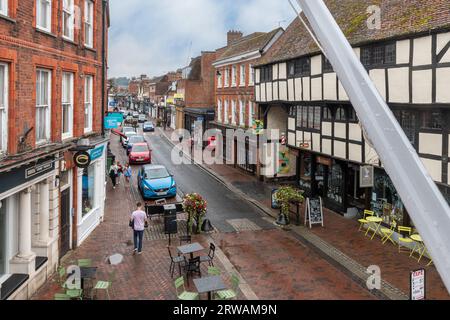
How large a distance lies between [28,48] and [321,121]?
43.0 feet

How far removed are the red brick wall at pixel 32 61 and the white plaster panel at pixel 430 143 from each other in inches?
445

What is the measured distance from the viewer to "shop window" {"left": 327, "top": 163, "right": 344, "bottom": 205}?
1920 centimetres

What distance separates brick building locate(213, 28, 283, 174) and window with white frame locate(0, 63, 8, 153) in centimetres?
1957

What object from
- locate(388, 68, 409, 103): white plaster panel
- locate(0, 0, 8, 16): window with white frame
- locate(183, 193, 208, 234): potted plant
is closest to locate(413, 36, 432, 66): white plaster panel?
locate(388, 68, 409, 103): white plaster panel

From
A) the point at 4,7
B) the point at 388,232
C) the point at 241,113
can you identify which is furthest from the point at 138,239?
the point at 241,113

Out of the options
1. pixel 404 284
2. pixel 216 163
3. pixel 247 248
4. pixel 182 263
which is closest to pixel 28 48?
pixel 182 263

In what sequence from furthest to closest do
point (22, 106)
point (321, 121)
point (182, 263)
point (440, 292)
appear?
point (321, 121)
point (182, 263)
point (440, 292)
point (22, 106)

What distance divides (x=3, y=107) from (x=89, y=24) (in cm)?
800

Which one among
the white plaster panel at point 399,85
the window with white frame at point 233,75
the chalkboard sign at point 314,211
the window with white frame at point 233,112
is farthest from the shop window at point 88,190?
the window with white frame at point 233,75

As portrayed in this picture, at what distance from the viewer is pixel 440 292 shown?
10.8 metres

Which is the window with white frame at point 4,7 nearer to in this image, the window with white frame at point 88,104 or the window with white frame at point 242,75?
the window with white frame at point 88,104

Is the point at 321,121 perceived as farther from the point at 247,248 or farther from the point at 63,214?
the point at 63,214

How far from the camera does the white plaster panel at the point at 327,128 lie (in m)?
18.7

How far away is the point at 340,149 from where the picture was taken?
17.9 metres
